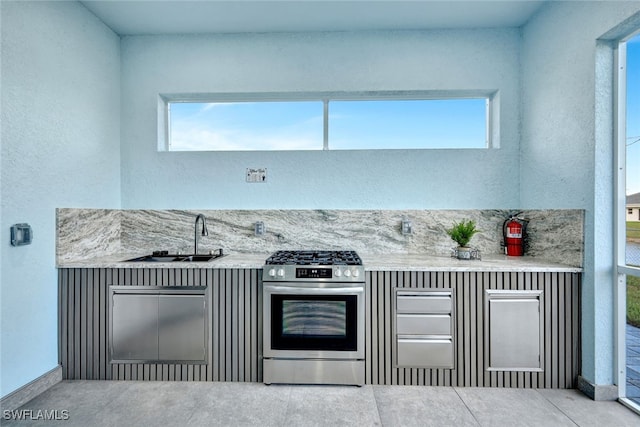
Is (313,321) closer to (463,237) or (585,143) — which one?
(463,237)

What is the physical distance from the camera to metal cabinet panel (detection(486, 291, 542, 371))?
2385 millimetres

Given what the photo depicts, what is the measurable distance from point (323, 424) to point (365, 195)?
1.91 metres

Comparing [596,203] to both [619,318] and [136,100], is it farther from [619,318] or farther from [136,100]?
[136,100]

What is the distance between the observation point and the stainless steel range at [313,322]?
7.84ft

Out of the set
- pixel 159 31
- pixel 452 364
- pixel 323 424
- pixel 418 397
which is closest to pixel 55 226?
pixel 159 31

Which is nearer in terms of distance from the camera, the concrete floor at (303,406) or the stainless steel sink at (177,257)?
the concrete floor at (303,406)

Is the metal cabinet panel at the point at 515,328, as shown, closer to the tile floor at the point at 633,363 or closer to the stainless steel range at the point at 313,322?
the tile floor at the point at 633,363

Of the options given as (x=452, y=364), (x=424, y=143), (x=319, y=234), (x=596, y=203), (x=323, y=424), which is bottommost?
(x=323, y=424)

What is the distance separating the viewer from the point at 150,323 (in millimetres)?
2482

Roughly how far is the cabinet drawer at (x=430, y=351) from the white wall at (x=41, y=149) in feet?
8.50

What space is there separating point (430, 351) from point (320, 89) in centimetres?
245

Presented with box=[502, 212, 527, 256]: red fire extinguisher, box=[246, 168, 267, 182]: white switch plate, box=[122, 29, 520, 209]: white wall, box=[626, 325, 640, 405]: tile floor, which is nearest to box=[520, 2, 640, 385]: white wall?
box=[626, 325, 640, 405]: tile floor

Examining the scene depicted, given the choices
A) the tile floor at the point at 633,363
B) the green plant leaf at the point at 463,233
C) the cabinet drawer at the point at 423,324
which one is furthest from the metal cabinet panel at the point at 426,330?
the tile floor at the point at 633,363

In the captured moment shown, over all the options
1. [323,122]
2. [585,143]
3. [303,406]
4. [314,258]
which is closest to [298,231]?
[314,258]
